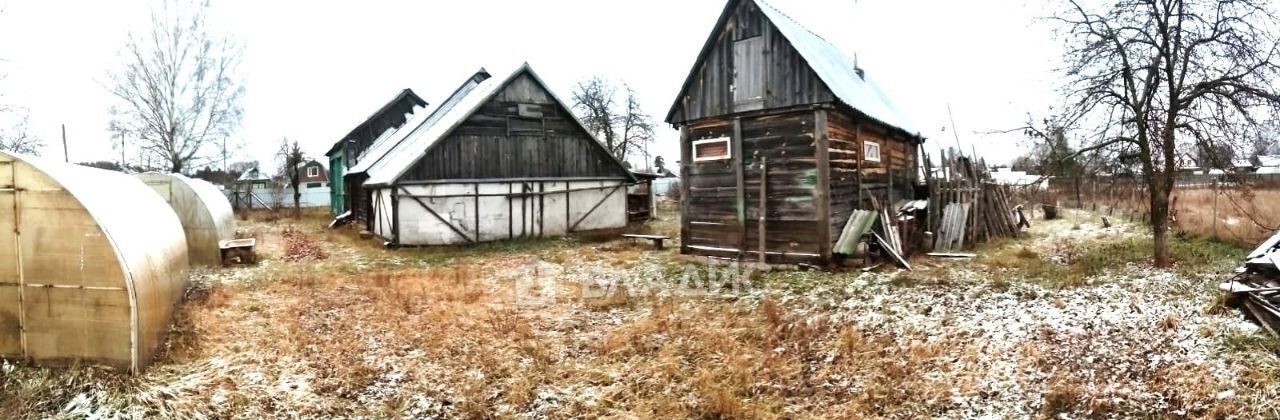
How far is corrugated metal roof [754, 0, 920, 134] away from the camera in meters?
11.9

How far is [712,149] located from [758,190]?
152cm

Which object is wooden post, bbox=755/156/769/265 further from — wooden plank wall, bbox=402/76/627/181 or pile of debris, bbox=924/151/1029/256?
wooden plank wall, bbox=402/76/627/181

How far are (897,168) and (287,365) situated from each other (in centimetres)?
1470

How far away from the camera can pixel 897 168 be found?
1609 cm

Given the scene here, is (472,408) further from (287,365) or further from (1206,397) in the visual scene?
(1206,397)

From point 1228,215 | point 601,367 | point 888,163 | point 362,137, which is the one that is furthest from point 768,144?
point 362,137

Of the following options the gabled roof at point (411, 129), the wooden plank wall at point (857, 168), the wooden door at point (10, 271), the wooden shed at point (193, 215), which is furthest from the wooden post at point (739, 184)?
the gabled roof at point (411, 129)

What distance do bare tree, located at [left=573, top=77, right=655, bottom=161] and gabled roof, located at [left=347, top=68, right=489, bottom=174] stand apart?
16045mm

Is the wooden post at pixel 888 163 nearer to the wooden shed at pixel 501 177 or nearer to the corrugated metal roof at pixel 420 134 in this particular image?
the wooden shed at pixel 501 177

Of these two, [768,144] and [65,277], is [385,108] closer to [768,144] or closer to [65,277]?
[768,144]

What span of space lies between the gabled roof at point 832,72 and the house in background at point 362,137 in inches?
812

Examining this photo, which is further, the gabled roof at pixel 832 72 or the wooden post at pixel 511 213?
the wooden post at pixel 511 213

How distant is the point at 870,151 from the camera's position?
556 inches

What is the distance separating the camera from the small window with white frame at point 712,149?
13133 mm
